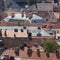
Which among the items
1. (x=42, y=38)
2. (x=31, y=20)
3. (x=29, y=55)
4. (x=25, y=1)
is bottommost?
(x=25, y=1)

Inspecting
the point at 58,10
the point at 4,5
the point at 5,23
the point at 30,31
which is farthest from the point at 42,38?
the point at 4,5

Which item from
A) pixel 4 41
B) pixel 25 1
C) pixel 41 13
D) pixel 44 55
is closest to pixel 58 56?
pixel 44 55

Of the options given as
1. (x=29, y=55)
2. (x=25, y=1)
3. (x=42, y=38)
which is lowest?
(x=25, y=1)

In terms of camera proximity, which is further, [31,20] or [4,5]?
[4,5]

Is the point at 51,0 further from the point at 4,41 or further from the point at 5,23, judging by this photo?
the point at 4,41

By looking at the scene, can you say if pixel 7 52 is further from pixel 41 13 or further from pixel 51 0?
pixel 51 0

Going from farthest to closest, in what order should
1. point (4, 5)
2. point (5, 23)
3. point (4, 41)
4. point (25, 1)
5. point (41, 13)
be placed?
point (25, 1) < point (4, 5) < point (41, 13) < point (5, 23) < point (4, 41)

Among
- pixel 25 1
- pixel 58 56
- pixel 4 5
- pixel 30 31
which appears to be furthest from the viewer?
pixel 25 1

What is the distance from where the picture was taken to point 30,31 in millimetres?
37375

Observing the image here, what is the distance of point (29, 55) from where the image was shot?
2570 cm

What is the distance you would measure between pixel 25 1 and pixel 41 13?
690 inches

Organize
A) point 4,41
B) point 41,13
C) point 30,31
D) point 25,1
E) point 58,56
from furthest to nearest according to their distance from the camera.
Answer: point 25,1 → point 41,13 → point 30,31 → point 4,41 → point 58,56

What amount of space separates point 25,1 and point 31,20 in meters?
32.4

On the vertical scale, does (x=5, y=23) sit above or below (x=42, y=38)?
below
